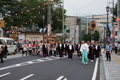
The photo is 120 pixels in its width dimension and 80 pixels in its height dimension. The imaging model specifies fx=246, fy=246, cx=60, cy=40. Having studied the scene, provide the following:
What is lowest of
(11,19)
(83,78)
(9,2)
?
(83,78)

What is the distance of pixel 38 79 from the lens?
10.1 meters

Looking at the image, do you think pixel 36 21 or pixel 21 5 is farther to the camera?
pixel 36 21

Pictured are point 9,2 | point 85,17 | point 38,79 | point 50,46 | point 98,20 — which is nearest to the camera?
point 38,79

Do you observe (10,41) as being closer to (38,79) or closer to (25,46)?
(25,46)

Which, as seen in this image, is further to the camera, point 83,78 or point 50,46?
point 50,46

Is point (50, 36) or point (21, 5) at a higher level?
point (21, 5)

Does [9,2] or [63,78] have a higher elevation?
[9,2]

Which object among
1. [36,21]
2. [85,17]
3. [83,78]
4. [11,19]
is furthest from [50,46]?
[85,17]

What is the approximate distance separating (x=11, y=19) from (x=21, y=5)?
149 inches

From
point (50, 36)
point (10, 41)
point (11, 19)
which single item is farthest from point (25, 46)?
point (11, 19)

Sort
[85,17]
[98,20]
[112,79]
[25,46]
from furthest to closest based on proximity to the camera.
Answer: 1. [98,20]
2. [85,17]
3. [25,46]
4. [112,79]

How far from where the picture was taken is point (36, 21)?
63875 mm

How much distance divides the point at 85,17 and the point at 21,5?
236 feet

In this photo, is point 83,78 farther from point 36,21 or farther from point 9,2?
point 36,21
